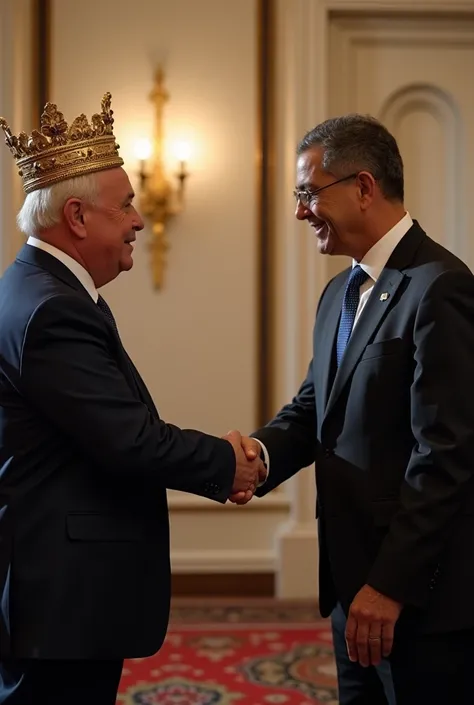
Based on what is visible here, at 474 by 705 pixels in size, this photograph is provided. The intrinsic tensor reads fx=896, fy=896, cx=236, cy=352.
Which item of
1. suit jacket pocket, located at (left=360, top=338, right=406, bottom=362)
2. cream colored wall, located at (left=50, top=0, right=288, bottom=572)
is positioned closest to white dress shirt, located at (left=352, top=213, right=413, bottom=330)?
suit jacket pocket, located at (left=360, top=338, right=406, bottom=362)

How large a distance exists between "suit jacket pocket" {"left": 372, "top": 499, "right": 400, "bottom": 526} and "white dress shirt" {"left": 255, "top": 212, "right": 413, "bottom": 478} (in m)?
0.38

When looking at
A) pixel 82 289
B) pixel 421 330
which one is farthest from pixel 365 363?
pixel 82 289

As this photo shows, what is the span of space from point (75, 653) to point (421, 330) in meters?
0.88

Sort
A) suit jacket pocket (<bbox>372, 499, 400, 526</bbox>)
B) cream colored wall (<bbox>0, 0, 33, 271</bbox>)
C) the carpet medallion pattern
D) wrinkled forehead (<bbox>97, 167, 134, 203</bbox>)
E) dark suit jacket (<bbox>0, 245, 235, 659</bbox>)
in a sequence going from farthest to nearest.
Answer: cream colored wall (<bbox>0, 0, 33, 271</bbox>) < the carpet medallion pattern < wrinkled forehead (<bbox>97, 167, 134, 203</bbox>) < suit jacket pocket (<bbox>372, 499, 400, 526</bbox>) < dark suit jacket (<bbox>0, 245, 235, 659</bbox>)

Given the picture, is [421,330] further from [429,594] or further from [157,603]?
[157,603]

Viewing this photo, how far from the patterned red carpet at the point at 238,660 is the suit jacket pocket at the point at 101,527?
58.7 inches

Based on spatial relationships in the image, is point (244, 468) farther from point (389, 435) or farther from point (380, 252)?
point (380, 252)

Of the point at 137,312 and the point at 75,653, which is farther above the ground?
the point at 137,312

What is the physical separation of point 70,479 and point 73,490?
0.02 m

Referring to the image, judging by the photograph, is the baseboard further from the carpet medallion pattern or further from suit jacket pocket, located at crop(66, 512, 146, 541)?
suit jacket pocket, located at crop(66, 512, 146, 541)

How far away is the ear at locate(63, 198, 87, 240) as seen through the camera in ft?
5.93

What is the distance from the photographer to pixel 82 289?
1.78 meters

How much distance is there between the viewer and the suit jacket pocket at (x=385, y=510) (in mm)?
1747

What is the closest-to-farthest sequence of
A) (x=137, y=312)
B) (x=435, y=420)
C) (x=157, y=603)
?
(x=435, y=420)
(x=157, y=603)
(x=137, y=312)
